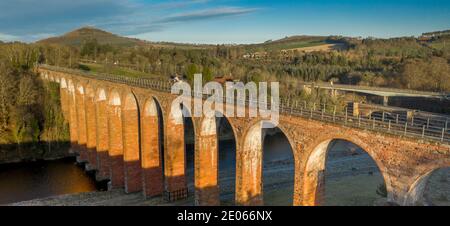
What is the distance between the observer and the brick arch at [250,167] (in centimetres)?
2122

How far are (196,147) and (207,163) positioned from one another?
1.33 metres

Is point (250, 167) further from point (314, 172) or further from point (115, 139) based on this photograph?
point (115, 139)

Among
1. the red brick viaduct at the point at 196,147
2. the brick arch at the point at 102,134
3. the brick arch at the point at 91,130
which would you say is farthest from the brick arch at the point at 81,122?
the brick arch at the point at 102,134

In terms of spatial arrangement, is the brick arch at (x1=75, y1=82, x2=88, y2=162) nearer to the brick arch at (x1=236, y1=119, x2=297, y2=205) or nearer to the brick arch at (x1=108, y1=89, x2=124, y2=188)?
the brick arch at (x1=108, y1=89, x2=124, y2=188)

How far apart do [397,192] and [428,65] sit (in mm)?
45062

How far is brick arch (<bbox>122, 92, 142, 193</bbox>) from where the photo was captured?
32.4m

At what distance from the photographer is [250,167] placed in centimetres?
2177

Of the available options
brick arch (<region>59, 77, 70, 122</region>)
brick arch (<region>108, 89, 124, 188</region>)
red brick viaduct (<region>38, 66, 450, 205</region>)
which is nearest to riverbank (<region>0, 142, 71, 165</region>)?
red brick viaduct (<region>38, 66, 450, 205</region>)

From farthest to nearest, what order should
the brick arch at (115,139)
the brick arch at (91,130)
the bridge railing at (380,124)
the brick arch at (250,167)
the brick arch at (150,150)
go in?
the brick arch at (91,130), the brick arch at (115,139), the brick arch at (150,150), the brick arch at (250,167), the bridge railing at (380,124)

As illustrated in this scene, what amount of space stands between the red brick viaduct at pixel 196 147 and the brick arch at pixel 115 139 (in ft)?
0.29

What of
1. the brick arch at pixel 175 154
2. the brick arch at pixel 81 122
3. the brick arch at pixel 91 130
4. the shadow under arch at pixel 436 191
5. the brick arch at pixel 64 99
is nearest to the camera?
the shadow under arch at pixel 436 191

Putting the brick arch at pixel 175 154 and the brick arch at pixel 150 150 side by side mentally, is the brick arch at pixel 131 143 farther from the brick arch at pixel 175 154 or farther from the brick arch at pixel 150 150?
the brick arch at pixel 175 154

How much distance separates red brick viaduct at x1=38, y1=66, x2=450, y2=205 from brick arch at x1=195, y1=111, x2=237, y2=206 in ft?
0.21
